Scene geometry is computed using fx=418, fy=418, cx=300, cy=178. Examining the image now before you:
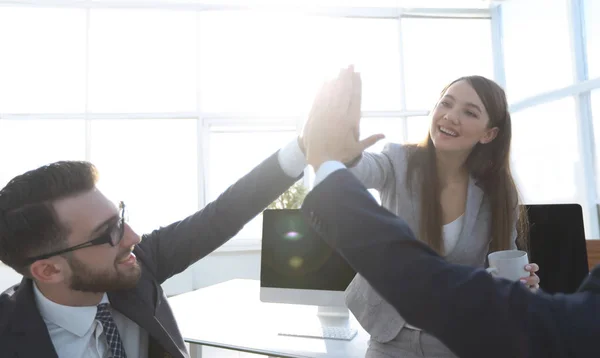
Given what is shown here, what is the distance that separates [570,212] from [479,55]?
5355 mm

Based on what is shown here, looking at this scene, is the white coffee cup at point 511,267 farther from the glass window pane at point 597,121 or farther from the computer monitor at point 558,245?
the glass window pane at point 597,121

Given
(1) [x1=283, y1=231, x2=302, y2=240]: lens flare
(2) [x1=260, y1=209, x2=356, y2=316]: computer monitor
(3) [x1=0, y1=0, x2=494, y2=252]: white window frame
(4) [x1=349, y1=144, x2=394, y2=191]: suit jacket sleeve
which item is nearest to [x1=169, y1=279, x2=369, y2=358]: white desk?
(2) [x1=260, y1=209, x2=356, y2=316]: computer monitor

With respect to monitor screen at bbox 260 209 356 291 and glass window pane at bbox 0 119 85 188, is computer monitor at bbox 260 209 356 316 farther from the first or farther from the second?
glass window pane at bbox 0 119 85 188

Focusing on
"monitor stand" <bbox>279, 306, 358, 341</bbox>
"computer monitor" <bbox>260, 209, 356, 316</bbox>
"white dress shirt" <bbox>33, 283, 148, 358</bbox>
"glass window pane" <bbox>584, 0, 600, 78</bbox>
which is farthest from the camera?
"glass window pane" <bbox>584, 0, 600, 78</bbox>

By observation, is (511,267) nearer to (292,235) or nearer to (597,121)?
(292,235)

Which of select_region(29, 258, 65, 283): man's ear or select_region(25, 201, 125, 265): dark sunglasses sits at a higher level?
select_region(25, 201, 125, 265): dark sunglasses

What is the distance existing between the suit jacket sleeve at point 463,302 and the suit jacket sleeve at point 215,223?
64 centimetres

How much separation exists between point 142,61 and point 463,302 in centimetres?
565

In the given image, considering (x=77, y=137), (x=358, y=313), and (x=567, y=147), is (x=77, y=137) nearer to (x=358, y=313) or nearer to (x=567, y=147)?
(x=358, y=313)

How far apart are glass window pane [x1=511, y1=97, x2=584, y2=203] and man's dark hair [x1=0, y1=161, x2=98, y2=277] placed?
16.2ft

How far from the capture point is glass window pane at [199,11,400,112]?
5.61 metres

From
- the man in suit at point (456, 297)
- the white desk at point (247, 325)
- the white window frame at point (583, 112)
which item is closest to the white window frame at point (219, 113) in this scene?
the white window frame at point (583, 112)

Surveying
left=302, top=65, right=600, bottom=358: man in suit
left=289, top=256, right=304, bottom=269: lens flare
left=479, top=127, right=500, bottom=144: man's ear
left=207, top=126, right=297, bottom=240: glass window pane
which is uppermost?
left=207, top=126, right=297, bottom=240: glass window pane

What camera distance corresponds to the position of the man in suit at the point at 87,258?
1035mm
